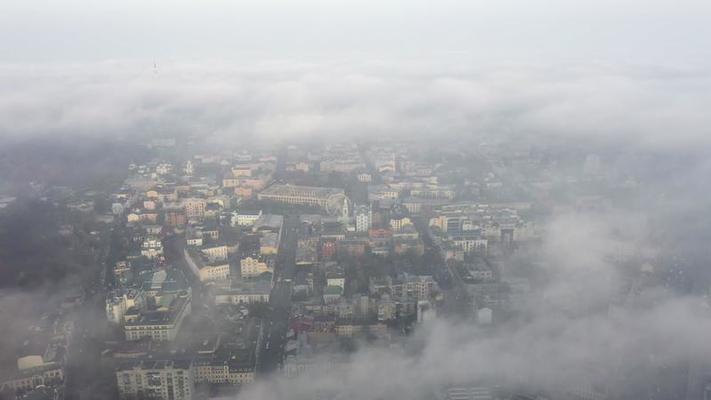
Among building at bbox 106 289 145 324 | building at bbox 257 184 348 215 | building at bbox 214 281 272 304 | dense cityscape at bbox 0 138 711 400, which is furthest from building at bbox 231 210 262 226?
building at bbox 106 289 145 324

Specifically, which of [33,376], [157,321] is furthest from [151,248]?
[33,376]

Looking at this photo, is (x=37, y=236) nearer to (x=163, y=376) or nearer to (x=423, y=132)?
(x=163, y=376)

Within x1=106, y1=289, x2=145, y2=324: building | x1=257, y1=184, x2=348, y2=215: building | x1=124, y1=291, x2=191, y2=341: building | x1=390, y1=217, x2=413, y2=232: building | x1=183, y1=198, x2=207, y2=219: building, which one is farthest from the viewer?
x1=257, y1=184, x2=348, y2=215: building

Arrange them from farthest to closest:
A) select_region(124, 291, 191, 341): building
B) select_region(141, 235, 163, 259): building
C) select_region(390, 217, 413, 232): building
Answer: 1. select_region(390, 217, 413, 232): building
2. select_region(141, 235, 163, 259): building
3. select_region(124, 291, 191, 341): building

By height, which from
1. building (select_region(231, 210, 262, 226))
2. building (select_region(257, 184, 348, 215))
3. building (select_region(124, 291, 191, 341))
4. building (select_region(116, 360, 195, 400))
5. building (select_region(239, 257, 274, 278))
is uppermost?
building (select_region(257, 184, 348, 215))

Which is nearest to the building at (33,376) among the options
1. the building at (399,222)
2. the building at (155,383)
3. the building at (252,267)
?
the building at (155,383)

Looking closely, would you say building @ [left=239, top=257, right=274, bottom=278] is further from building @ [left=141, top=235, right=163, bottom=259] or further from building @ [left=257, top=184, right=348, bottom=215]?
building @ [left=257, top=184, right=348, bottom=215]

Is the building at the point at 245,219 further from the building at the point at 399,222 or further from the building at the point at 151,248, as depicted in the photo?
the building at the point at 399,222
